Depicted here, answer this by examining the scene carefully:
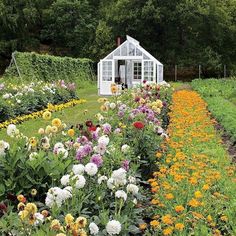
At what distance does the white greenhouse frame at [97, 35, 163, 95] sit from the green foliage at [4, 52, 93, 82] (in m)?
2.09

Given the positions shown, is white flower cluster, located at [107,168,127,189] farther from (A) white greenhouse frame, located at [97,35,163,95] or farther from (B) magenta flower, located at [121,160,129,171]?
(A) white greenhouse frame, located at [97,35,163,95]

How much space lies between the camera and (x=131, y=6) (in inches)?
1316

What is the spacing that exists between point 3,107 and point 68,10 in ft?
93.9

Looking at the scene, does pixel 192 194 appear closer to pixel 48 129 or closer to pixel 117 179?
pixel 117 179

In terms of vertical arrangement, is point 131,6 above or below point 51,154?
above

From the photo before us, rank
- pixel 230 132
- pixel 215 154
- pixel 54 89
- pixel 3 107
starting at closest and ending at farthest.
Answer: pixel 215 154 < pixel 230 132 < pixel 3 107 < pixel 54 89

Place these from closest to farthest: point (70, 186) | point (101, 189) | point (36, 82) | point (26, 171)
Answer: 1. point (70, 186)
2. point (101, 189)
3. point (26, 171)
4. point (36, 82)

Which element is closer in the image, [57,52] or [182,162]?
[182,162]

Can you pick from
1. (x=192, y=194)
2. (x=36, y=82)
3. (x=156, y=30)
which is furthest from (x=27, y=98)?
(x=156, y=30)

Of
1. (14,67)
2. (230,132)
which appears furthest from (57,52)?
(230,132)

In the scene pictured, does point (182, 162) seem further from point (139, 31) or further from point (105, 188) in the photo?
point (139, 31)

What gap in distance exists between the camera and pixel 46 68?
2102cm

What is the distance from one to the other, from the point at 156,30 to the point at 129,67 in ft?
45.2

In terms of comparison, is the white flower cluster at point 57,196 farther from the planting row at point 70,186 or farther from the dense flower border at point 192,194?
the dense flower border at point 192,194
